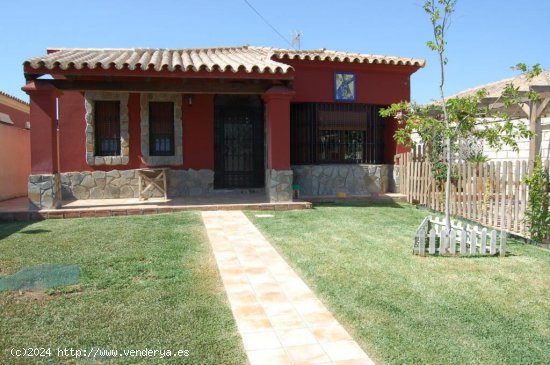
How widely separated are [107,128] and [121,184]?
156 cm

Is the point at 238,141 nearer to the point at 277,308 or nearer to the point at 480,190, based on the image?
the point at 480,190

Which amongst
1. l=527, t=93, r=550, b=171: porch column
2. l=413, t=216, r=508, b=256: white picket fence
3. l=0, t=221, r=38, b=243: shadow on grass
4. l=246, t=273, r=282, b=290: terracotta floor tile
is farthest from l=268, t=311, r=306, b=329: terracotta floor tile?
l=527, t=93, r=550, b=171: porch column

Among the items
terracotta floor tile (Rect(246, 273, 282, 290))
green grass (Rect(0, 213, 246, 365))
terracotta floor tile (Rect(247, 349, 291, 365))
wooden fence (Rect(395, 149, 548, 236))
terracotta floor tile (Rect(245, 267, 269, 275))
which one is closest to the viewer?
terracotta floor tile (Rect(247, 349, 291, 365))

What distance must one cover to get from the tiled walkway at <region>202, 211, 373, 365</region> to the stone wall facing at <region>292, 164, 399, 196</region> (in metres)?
5.44

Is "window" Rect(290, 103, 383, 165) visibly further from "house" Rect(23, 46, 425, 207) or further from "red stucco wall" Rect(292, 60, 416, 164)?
"red stucco wall" Rect(292, 60, 416, 164)

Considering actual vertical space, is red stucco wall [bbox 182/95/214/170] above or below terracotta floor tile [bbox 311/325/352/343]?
above

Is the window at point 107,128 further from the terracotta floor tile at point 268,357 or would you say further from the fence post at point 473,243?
the terracotta floor tile at point 268,357

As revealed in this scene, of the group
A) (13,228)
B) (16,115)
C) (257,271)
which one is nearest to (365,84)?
(257,271)

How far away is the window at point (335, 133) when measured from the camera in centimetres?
1141

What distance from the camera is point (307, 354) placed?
2949 mm

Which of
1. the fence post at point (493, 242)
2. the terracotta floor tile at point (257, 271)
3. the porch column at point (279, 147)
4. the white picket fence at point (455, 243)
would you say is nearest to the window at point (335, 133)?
the porch column at point (279, 147)

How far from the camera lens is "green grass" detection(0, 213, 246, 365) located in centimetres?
306

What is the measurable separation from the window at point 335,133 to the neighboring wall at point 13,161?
8.04m

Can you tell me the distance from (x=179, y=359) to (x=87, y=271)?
2.45 metres
